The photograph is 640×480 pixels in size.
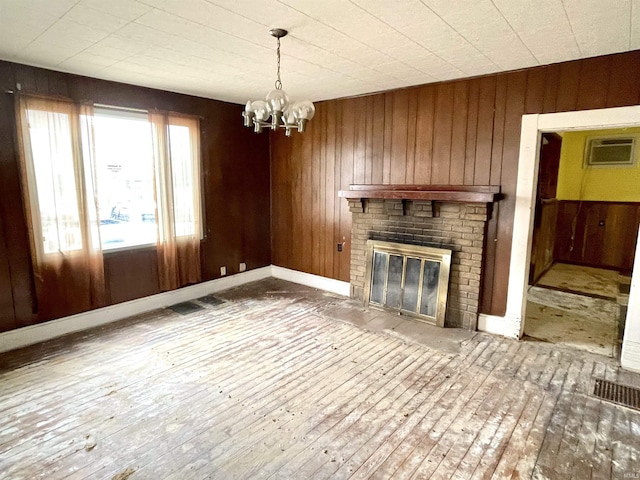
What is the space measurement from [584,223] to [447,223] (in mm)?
3992

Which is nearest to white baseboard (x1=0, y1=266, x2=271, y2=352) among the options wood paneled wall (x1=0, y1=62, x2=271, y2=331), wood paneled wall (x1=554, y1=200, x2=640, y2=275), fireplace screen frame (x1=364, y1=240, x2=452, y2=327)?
wood paneled wall (x1=0, y1=62, x2=271, y2=331)

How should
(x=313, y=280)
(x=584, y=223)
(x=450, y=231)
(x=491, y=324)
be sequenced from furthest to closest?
1. (x=584, y=223)
2. (x=313, y=280)
3. (x=450, y=231)
4. (x=491, y=324)

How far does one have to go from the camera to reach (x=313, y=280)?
17.4 ft

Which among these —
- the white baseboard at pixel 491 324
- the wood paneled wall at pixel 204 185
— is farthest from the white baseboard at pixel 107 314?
the white baseboard at pixel 491 324

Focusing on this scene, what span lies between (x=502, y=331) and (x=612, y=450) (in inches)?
63.6

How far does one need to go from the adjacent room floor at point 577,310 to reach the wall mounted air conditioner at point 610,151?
1807 mm

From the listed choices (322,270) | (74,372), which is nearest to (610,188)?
(322,270)

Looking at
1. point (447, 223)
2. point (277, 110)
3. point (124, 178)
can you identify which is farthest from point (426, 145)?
point (124, 178)

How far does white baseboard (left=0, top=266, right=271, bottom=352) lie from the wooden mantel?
85.0 inches

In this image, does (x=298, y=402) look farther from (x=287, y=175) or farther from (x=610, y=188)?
(x=610, y=188)

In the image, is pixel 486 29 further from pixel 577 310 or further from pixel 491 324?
pixel 577 310

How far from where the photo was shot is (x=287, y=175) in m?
5.41

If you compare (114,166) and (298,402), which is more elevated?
(114,166)

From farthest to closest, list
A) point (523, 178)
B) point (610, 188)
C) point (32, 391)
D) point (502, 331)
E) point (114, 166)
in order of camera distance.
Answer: point (610, 188) < point (114, 166) < point (502, 331) < point (523, 178) < point (32, 391)
